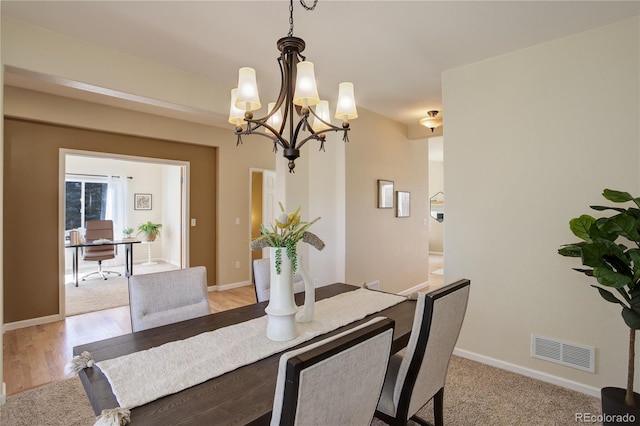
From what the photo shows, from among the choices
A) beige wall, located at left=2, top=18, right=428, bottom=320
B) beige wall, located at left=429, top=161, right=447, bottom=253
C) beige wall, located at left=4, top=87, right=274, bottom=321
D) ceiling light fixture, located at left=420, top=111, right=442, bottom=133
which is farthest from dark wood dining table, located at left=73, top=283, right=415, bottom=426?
beige wall, located at left=429, top=161, right=447, bottom=253

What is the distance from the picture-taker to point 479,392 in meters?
2.38

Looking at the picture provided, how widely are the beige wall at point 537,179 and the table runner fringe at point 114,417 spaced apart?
2747 mm

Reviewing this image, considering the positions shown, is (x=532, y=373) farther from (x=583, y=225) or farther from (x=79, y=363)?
(x=79, y=363)

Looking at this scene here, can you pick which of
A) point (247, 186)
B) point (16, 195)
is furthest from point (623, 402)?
point (16, 195)

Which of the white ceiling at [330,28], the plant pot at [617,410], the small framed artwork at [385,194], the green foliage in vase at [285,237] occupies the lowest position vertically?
the plant pot at [617,410]

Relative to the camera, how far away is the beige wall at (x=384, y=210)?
4.01m

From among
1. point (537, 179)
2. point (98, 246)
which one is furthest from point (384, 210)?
point (98, 246)

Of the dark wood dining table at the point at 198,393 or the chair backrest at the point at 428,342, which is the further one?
the chair backrest at the point at 428,342

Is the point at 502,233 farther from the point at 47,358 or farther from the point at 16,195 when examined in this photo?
the point at 16,195

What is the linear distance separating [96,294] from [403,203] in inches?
195

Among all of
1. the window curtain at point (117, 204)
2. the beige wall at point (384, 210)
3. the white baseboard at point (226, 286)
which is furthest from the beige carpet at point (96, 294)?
the beige wall at point (384, 210)

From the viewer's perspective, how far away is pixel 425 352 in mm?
1431

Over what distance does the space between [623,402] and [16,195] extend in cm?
564

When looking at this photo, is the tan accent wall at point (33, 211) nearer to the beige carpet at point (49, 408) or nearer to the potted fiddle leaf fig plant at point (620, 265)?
the beige carpet at point (49, 408)
